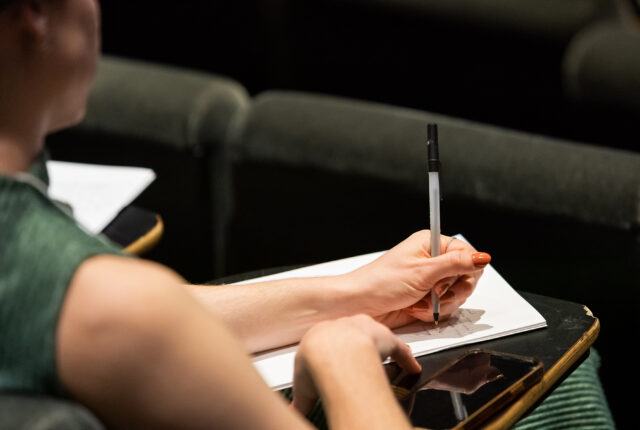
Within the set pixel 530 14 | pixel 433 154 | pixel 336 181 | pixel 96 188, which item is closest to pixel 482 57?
pixel 530 14

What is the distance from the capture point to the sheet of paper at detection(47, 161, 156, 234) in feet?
4.11

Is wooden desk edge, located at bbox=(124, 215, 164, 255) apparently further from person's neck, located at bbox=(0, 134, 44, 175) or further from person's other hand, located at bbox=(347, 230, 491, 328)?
person's neck, located at bbox=(0, 134, 44, 175)

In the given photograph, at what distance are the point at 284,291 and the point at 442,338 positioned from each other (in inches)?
6.6

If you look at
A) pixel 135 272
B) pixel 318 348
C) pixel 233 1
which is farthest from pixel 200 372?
pixel 233 1

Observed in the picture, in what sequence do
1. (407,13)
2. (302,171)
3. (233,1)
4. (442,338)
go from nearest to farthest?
(442,338), (302,171), (407,13), (233,1)

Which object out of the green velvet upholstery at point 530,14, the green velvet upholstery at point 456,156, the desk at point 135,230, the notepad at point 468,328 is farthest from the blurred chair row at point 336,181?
the green velvet upholstery at point 530,14

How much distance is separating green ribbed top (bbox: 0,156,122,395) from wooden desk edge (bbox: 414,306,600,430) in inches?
12.9

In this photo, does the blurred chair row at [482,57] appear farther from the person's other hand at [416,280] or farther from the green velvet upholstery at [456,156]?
the person's other hand at [416,280]

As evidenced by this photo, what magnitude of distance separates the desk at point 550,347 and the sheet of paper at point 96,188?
1.94ft

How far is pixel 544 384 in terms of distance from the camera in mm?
762

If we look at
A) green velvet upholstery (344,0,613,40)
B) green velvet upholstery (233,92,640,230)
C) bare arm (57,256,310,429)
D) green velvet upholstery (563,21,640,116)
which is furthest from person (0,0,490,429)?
green velvet upholstery (344,0,613,40)

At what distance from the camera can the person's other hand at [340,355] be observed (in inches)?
26.4

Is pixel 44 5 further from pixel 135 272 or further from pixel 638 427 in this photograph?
pixel 638 427

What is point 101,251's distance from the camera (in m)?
0.51
